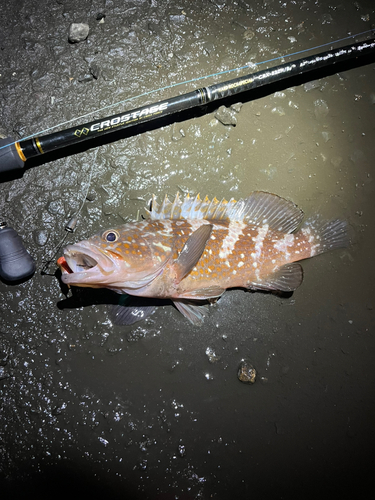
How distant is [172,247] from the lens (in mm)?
2498

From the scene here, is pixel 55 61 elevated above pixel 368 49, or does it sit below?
above

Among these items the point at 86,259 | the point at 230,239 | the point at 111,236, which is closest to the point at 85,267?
the point at 86,259

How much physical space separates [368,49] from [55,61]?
2768 millimetres

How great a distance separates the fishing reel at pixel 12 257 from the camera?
8.25ft

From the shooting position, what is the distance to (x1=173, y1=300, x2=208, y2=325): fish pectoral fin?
276 centimetres

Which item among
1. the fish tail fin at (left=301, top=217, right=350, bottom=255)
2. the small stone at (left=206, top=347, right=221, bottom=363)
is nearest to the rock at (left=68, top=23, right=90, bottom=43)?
the fish tail fin at (left=301, top=217, right=350, bottom=255)

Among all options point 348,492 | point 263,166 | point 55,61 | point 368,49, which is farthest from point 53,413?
point 368,49

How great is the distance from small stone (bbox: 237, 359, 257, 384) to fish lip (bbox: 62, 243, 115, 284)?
147 centimetres

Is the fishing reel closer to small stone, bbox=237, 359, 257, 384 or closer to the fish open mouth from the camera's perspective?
the fish open mouth

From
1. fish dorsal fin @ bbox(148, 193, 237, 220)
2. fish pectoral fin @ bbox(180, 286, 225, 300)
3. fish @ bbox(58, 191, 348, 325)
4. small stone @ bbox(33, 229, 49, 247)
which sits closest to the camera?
fish @ bbox(58, 191, 348, 325)

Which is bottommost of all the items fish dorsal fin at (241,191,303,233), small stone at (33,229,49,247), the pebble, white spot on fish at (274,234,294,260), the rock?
white spot on fish at (274,234,294,260)

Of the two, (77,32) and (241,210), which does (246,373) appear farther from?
(77,32)

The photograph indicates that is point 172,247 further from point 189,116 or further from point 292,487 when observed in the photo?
point 292,487

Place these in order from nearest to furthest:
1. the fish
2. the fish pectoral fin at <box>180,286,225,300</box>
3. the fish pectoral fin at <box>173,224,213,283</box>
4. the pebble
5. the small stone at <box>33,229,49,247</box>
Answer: the fish, the fish pectoral fin at <box>173,224,213,283</box>, the fish pectoral fin at <box>180,286,225,300</box>, the small stone at <box>33,229,49,247</box>, the pebble
